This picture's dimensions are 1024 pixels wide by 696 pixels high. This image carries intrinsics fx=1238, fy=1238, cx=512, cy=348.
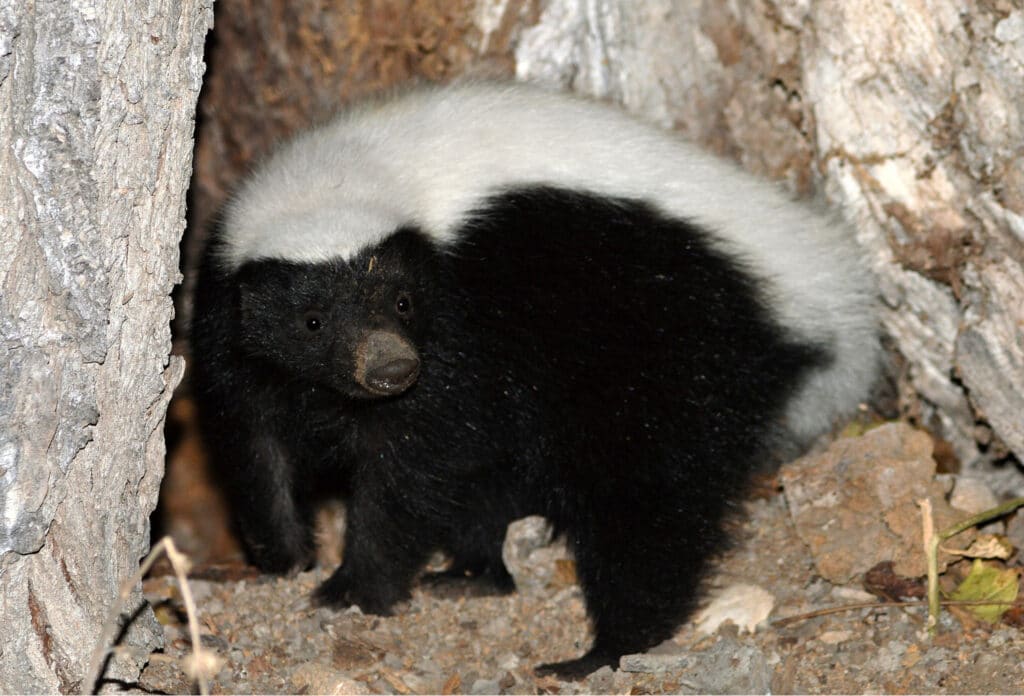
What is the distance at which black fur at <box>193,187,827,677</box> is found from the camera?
4.64m

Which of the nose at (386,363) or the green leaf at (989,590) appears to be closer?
the nose at (386,363)

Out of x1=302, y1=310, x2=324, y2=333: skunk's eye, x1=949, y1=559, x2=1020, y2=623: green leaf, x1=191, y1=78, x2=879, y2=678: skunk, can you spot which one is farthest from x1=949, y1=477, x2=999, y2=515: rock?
x1=302, y1=310, x2=324, y2=333: skunk's eye

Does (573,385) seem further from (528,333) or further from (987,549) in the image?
(987,549)

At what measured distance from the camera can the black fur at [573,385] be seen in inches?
183

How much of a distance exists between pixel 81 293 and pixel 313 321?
3.33 ft

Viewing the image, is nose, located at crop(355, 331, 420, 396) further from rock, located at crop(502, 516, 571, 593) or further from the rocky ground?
rock, located at crop(502, 516, 571, 593)

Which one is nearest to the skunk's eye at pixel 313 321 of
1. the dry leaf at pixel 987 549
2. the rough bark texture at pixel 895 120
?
the rough bark texture at pixel 895 120

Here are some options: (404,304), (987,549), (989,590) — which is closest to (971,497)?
(987,549)

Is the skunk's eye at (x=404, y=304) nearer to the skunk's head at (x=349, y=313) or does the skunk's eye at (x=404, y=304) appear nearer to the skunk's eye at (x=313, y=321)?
the skunk's head at (x=349, y=313)

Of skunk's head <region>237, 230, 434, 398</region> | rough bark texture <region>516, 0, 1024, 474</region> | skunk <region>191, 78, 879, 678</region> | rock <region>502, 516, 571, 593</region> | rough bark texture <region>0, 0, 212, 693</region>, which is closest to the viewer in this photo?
rough bark texture <region>0, 0, 212, 693</region>

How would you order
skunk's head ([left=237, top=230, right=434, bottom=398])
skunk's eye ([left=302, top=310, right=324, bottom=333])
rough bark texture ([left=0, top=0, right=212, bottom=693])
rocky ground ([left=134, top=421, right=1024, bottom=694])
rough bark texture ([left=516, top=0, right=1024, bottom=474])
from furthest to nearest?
rough bark texture ([left=516, top=0, right=1024, bottom=474]) < skunk's eye ([left=302, top=310, right=324, bottom=333]) < skunk's head ([left=237, top=230, right=434, bottom=398]) < rocky ground ([left=134, top=421, right=1024, bottom=694]) < rough bark texture ([left=0, top=0, right=212, bottom=693])

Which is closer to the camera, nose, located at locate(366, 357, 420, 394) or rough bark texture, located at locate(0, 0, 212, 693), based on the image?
rough bark texture, located at locate(0, 0, 212, 693)

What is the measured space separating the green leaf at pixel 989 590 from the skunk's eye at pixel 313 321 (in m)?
2.49

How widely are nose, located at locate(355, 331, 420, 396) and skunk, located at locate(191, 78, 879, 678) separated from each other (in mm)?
122
